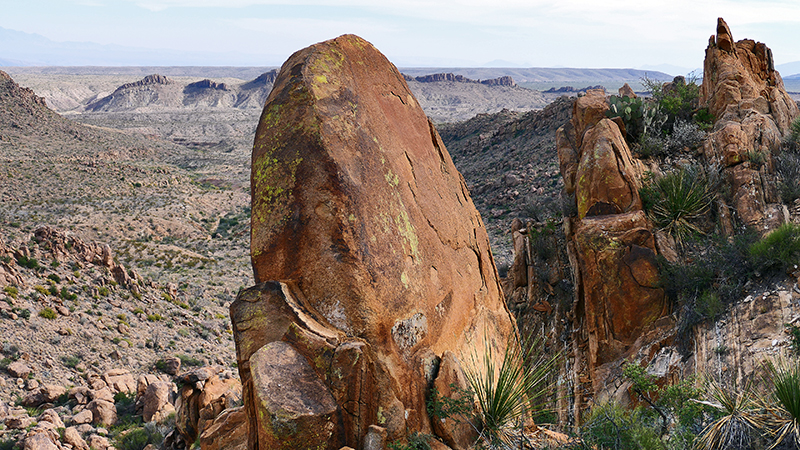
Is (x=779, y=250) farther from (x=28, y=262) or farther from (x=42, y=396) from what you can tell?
(x=28, y=262)

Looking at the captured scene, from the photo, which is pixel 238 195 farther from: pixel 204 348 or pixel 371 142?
pixel 371 142

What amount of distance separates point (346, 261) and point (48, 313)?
16.5 m

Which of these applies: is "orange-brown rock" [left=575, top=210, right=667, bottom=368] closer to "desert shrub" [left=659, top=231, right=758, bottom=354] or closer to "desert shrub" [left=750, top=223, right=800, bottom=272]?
"desert shrub" [left=659, top=231, right=758, bottom=354]

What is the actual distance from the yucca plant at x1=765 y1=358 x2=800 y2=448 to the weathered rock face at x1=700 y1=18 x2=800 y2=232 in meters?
3.95

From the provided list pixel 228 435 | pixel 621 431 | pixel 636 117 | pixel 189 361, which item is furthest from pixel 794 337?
pixel 189 361

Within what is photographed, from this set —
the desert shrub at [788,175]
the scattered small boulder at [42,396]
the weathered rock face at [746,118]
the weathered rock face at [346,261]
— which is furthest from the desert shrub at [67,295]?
the desert shrub at [788,175]

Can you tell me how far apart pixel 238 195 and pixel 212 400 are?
41.2m

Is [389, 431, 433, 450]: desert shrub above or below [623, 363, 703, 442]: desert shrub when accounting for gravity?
below

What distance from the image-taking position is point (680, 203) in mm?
8438

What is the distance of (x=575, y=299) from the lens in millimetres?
9078

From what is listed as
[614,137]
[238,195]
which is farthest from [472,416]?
[238,195]

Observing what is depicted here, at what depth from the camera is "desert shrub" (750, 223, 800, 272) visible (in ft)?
20.6

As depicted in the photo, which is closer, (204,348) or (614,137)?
(614,137)

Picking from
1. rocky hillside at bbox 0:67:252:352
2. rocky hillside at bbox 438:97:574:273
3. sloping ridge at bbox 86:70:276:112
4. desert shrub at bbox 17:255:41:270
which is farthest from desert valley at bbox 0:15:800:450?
sloping ridge at bbox 86:70:276:112
